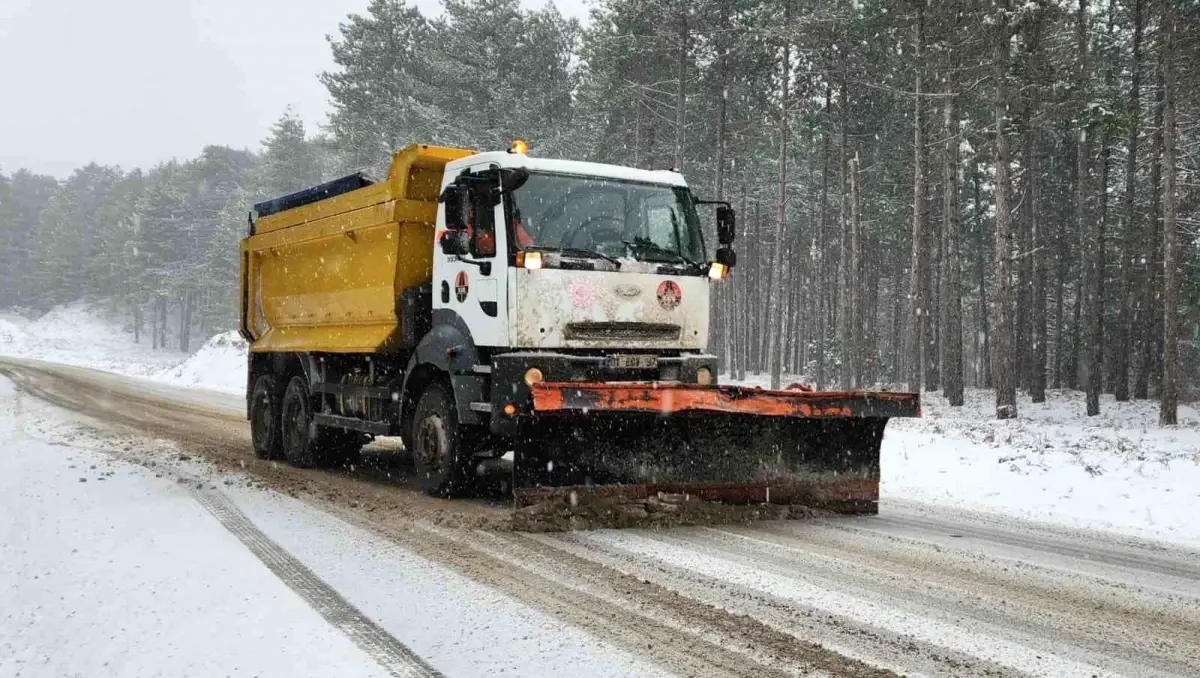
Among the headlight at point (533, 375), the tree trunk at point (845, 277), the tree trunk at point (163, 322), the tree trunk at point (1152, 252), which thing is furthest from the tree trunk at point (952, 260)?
the tree trunk at point (163, 322)

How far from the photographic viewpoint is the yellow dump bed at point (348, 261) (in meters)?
8.79

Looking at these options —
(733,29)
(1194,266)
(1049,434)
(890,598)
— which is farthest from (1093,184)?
(890,598)

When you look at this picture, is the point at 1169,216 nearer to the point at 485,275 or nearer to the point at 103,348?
the point at 485,275

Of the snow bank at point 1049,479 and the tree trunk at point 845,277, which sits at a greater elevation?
the tree trunk at point 845,277

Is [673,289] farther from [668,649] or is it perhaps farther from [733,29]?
[733,29]

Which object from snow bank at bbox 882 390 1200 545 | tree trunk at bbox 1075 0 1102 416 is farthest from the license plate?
tree trunk at bbox 1075 0 1102 416

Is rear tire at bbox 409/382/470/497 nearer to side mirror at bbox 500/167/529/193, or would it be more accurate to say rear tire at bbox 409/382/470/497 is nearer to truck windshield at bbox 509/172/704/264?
truck windshield at bbox 509/172/704/264

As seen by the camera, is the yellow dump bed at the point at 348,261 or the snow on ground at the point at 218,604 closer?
the snow on ground at the point at 218,604

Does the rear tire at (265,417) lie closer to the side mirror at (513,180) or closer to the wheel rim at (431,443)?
the wheel rim at (431,443)

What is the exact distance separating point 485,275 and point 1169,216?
19104 millimetres

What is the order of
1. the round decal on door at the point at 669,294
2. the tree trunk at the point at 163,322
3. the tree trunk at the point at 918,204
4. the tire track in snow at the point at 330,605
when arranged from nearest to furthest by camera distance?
1. the tire track in snow at the point at 330,605
2. the round decal on door at the point at 669,294
3. the tree trunk at the point at 918,204
4. the tree trunk at the point at 163,322

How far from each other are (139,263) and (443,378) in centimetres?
8139

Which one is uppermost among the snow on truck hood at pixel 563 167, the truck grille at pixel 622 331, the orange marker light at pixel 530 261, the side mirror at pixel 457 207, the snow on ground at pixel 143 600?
the snow on truck hood at pixel 563 167

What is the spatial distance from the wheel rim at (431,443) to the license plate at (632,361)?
1717 millimetres
